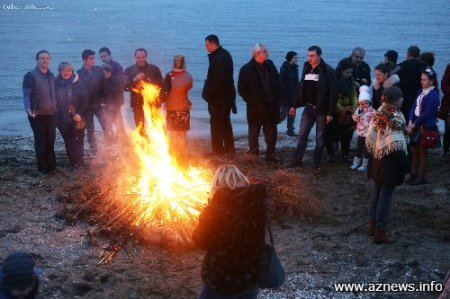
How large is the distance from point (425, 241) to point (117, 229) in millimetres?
3830

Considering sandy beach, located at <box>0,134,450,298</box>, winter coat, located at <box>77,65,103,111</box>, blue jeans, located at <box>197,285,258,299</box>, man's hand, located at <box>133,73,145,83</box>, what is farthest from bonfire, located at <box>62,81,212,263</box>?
blue jeans, located at <box>197,285,258,299</box>

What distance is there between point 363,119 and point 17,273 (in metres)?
6.89

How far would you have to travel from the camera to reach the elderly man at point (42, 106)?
915cm

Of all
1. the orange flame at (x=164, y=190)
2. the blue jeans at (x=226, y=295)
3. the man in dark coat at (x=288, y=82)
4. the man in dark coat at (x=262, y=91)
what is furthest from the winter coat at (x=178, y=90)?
the blue jeans at (x=226, y=295)

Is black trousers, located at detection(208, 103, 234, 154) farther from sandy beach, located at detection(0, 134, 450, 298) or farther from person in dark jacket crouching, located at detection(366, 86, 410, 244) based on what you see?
person in dark jacket crouching, located at detection(366, 86, 410, 244)

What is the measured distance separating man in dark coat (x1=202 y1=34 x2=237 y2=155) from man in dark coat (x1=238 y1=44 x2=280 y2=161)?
0.31 metres

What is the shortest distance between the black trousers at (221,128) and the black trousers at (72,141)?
2.42 m

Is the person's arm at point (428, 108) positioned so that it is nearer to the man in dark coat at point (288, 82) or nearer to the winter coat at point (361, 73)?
the winter coat at point (361, 73)

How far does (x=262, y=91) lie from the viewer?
10008 mm

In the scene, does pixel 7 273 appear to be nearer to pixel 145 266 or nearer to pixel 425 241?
pixel 145 266

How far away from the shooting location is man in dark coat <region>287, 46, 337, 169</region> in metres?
9.45

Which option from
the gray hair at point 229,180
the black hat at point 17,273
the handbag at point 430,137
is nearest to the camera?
the black hat at point 17,273

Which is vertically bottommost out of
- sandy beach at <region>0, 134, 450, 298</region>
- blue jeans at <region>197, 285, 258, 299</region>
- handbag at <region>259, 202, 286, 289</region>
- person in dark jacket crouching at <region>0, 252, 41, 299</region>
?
sandy beach at <region>0, 134, 450, 298</region>

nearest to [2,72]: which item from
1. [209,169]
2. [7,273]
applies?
[209,169]
